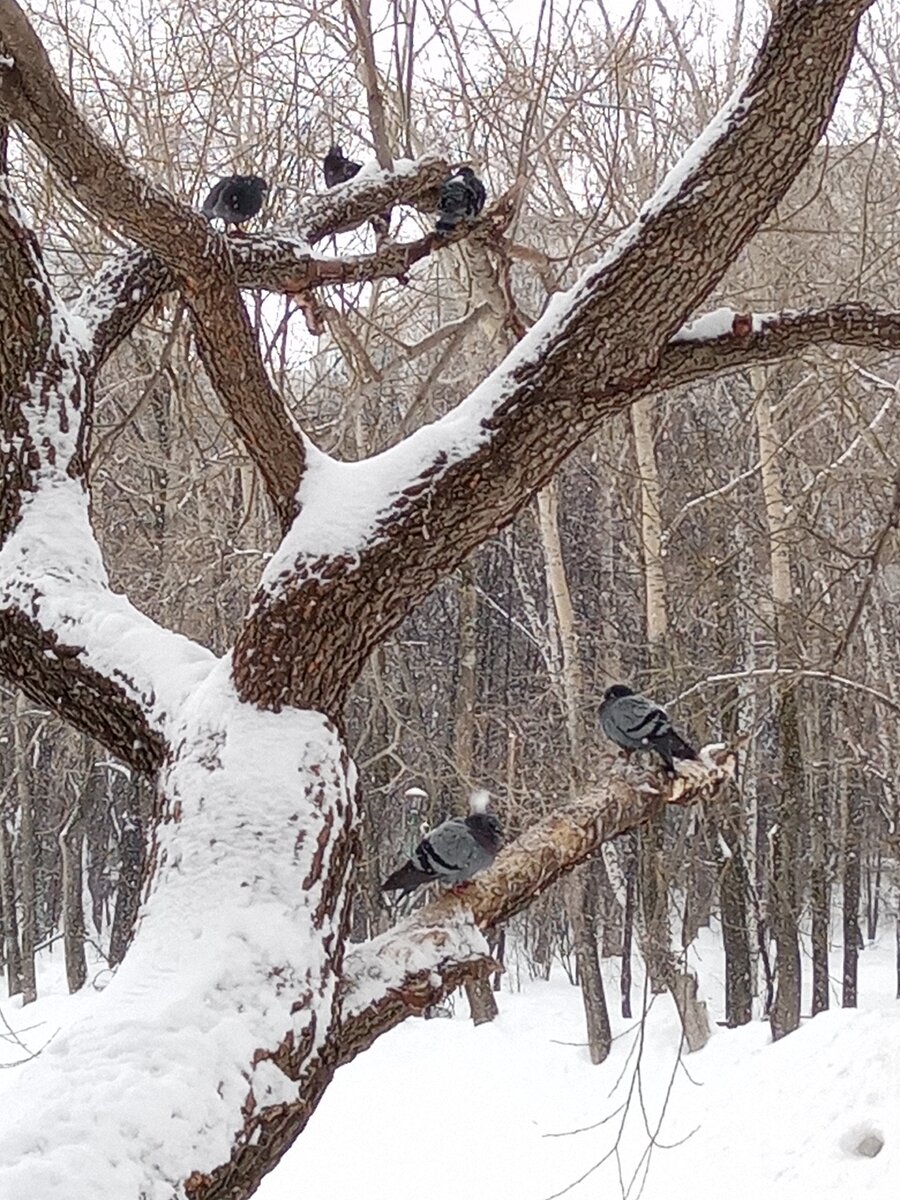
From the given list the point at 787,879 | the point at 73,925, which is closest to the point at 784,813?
the point at 787,879

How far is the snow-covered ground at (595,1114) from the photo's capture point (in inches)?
208

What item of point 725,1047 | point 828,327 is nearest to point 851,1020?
point 725,1047

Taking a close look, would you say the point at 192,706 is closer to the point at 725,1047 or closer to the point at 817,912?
the point at 725,1047

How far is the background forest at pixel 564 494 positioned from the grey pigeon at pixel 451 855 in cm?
65

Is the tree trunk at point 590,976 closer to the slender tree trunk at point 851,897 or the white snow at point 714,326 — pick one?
the slender tree trunk at point 851,897

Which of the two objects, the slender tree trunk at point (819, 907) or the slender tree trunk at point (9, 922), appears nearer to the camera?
the slender tree trunk at point (819, 907)

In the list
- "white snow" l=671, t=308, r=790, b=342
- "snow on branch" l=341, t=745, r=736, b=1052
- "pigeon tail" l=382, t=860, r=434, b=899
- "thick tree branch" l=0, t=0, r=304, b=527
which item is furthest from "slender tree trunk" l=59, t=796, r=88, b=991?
"white snow" l=671, t=308, r=790, b=342

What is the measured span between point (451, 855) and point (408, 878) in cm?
17

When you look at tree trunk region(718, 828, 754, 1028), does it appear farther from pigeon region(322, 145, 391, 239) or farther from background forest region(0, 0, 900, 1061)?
pigeon region(322, 145, 391, 239)

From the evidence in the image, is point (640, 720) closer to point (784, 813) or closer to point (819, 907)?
point (784, 813)

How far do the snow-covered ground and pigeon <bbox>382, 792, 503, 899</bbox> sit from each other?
58 cm

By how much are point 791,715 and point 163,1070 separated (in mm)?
7573

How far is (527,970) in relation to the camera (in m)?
13.9

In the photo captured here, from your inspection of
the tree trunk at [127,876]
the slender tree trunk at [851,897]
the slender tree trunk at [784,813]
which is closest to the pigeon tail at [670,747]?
the slender tree trunk at [784,813]
